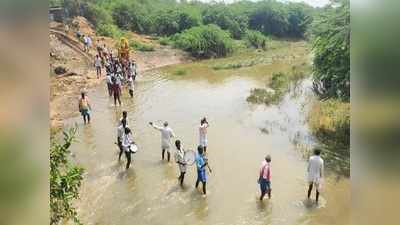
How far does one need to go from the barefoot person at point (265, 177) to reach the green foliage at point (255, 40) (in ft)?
29.5

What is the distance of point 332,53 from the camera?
9367mm

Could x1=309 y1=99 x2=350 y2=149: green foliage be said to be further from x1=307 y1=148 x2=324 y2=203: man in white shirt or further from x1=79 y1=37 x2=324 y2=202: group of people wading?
x1=307 y1=148 x2=324 y2=203: man in white shirt

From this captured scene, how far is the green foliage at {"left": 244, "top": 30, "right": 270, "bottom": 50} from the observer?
1517 cm

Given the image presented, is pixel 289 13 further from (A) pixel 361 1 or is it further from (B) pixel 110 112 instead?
(A) pixel 361 1

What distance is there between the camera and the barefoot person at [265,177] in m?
6.15

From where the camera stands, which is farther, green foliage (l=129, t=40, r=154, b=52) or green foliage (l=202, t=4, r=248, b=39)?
green foliage (l=202, t=4, r=248, b=39)

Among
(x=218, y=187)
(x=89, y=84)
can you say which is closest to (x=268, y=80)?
(x=89, y=84)

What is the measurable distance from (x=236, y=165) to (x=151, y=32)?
907 centimetres

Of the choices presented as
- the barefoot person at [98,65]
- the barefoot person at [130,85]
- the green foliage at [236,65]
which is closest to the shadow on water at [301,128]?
the green foliage at [236,65]

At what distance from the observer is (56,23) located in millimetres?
13531

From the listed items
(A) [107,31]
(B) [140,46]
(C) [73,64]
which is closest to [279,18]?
(B) [140,46]

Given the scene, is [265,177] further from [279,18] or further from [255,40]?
[255,40]

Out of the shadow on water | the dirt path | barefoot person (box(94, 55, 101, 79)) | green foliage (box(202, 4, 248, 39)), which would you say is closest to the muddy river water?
the shadow on water

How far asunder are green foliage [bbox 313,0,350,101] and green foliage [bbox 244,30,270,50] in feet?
15.7
